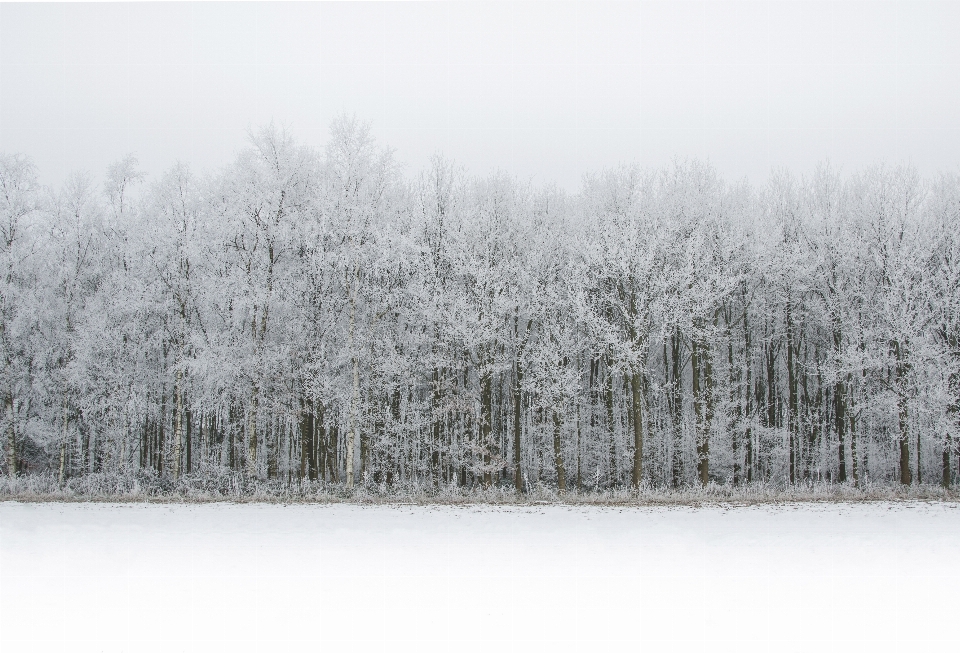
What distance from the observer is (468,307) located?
27719 mm

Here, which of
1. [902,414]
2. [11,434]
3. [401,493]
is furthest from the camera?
[11,434]

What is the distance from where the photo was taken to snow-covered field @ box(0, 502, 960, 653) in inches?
335

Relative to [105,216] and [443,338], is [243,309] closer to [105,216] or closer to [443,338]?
[443,338]

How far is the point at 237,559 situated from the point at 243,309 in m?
16.7

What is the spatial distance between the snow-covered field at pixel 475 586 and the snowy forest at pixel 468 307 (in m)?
10.6

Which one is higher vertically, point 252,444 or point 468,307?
point 468,307

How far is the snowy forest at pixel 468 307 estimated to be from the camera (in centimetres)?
2805

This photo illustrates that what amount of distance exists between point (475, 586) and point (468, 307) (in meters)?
17.4

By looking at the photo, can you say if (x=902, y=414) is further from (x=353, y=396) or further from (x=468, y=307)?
(x=353, y=396)

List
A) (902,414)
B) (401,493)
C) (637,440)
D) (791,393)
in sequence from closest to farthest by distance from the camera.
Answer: (401,493), (637,440), (902,414), (791,393)

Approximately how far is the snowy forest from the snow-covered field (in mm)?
10563

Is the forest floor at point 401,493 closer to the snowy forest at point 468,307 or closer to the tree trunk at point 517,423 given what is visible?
the tree trunk at point 517,423

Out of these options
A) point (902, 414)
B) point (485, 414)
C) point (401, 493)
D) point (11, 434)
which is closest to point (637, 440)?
point (485, 414)

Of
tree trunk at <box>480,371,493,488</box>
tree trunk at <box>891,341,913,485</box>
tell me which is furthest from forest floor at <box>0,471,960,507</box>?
tree trunk at <box>480,371,493,488</box>
